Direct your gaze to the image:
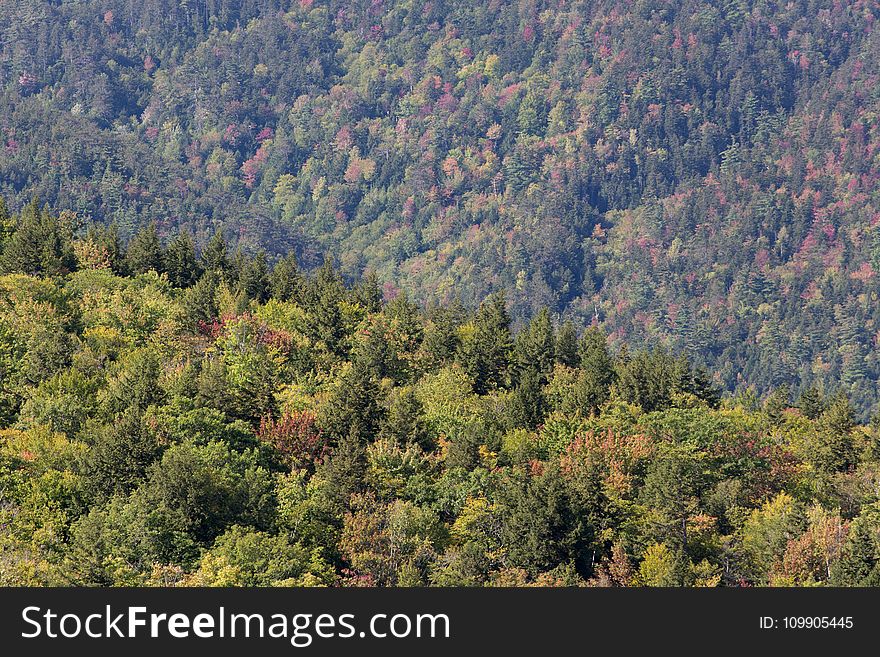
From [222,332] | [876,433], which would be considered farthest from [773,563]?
[222,332]

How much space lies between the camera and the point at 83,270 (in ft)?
539

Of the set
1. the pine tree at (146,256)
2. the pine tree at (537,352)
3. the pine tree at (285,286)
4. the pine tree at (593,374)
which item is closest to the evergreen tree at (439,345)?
the pine tree at (537,352)

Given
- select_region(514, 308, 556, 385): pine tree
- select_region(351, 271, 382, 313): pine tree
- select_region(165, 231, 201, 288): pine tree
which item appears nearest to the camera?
select_region(514, 308, 556, 385): pine tree

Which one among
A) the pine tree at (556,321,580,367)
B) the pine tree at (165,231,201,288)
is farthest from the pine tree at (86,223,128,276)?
the pine tree at (556,321,580,367)

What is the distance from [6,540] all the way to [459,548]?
2916 centimetres

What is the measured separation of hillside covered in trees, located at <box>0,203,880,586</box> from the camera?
293 feet

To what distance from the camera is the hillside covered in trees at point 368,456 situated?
8938 cm

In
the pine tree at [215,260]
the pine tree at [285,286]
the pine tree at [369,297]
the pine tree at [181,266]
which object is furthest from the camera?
the pine tree at [215,260]

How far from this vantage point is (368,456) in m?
108

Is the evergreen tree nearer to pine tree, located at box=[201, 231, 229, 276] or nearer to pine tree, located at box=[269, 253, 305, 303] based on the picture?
pine tree, located at box=[269, 253, 305, 303]

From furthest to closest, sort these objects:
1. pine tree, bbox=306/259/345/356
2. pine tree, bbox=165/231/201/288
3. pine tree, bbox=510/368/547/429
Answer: pine tree, bbox=165/231/201/288
pine tree, bbox=306/259/345/356
pine tree, bbox=510/368/547/429

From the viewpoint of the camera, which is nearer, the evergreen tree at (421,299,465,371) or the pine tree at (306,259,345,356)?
the pine tree at (306,259,345,356)

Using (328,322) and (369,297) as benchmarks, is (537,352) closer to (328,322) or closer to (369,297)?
(328,322)

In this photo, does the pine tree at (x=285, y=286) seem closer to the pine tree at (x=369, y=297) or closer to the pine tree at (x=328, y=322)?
the pine tree at (x=328, y=322)
